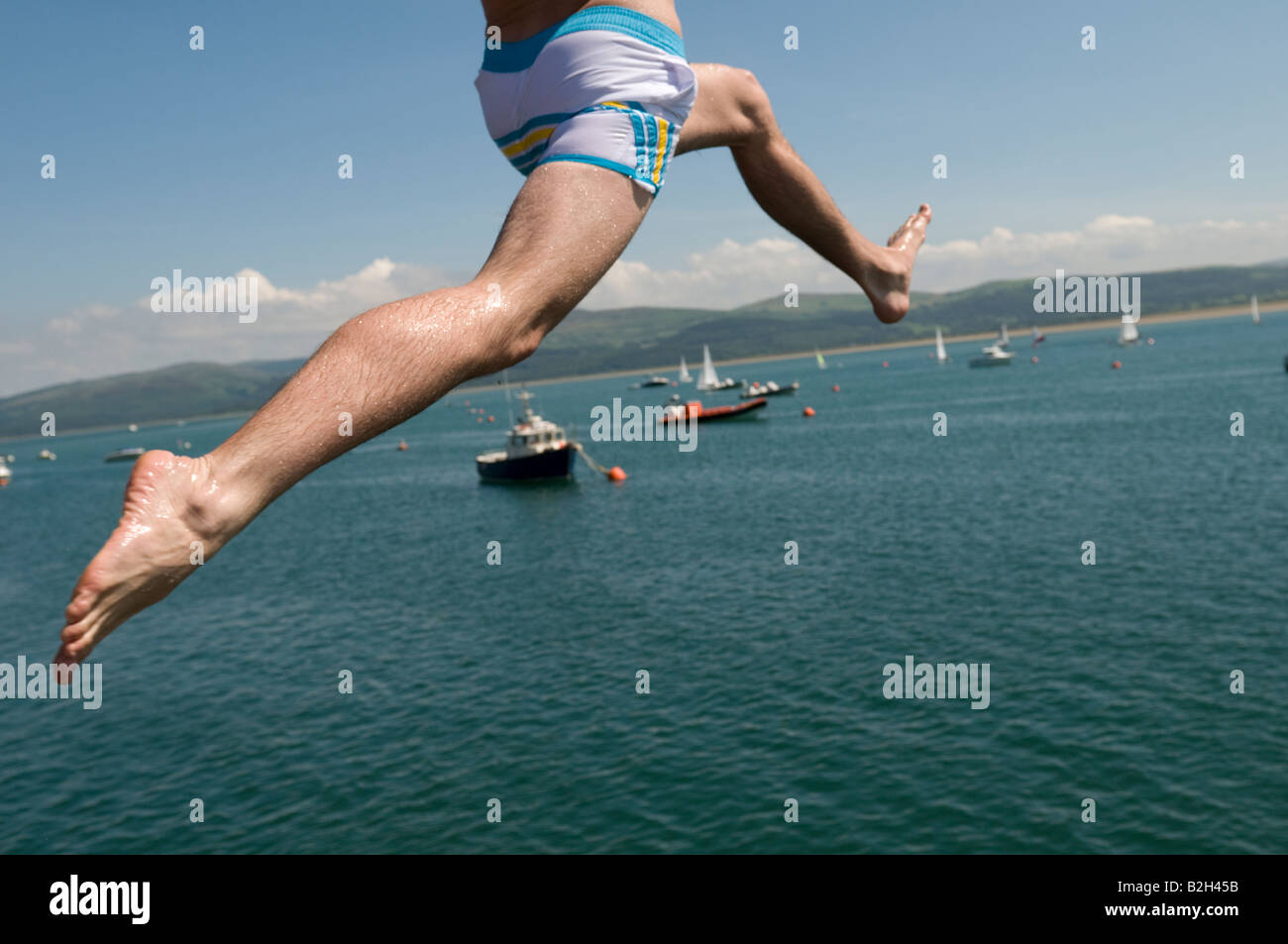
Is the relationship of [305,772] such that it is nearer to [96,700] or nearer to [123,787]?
[123,787]

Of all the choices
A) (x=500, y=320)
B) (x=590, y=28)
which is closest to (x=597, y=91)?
(x=590, y=28)

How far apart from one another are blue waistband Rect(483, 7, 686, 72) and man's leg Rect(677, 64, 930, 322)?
0.23 m

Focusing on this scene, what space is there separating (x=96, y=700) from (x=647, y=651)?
24618mm

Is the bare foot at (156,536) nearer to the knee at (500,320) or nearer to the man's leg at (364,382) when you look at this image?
the man's leg at (364,382)

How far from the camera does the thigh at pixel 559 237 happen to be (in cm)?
175

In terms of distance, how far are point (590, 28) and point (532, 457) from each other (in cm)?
8493

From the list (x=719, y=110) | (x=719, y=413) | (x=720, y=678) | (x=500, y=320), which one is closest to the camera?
(x=500, y=320)

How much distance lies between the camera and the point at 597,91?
186cm

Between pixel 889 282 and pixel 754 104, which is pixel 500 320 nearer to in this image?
pixel 754 104

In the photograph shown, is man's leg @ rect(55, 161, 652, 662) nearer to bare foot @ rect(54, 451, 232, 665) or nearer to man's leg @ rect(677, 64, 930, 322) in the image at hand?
bare foot @ rect(54, 451, 232, 665)

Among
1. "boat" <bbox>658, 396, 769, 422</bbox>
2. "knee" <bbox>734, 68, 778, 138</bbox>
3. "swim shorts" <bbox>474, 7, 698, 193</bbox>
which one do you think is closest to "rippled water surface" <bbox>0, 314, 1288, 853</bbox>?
"knee" <bbox>734, 68, 778, 138</bbox>

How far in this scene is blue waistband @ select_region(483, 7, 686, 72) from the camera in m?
1.89

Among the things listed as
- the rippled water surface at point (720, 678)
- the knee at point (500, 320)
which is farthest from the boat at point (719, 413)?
the knee at point (500, 320)

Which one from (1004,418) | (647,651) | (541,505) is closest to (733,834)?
(647,651)
